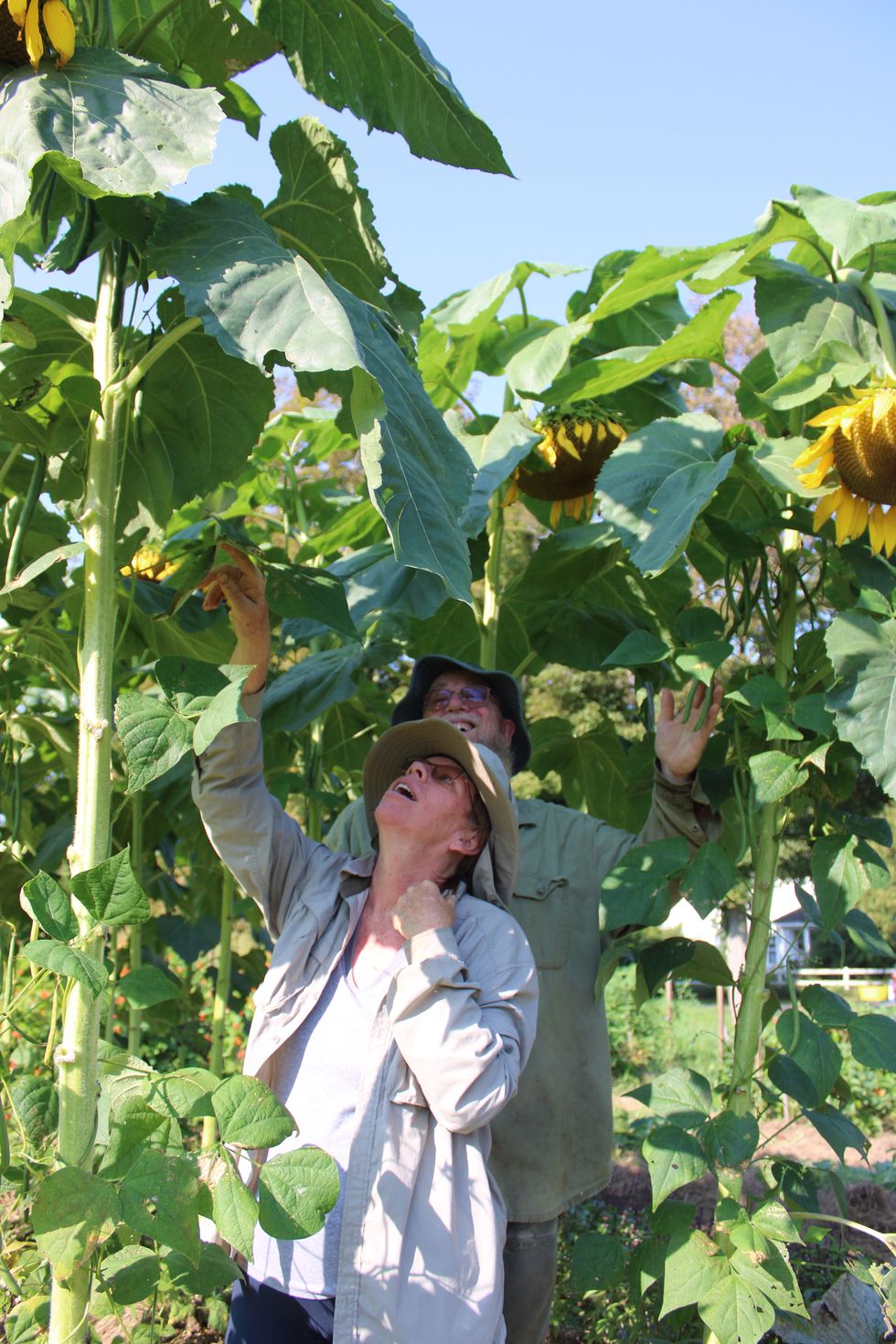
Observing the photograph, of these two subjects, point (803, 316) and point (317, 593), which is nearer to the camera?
point (317, 593)

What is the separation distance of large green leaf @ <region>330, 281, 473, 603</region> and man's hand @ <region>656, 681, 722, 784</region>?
953 millimetres

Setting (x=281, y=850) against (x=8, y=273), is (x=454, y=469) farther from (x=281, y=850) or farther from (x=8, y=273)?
(x=281, y=850)

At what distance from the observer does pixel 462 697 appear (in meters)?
2.68

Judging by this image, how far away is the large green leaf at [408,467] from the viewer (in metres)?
1.43

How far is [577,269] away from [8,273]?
1.99m

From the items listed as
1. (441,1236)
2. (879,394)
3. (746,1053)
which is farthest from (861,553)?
(441,1236)

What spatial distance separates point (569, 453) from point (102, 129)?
1.57 m

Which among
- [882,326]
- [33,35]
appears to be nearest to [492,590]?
[882,326]

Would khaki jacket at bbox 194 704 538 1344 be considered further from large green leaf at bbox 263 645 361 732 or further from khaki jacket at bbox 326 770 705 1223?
large green leaf at bbox 263 645 361 732

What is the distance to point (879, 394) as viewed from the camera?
2225 mm

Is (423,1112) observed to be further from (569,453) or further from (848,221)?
(848,221)

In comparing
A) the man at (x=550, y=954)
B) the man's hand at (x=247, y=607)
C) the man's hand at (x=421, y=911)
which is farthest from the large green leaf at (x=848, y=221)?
the man's hand at (x=421, y=911)

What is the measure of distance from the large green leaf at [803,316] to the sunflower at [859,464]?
0.48ft

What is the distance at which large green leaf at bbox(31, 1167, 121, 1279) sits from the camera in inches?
53.4
